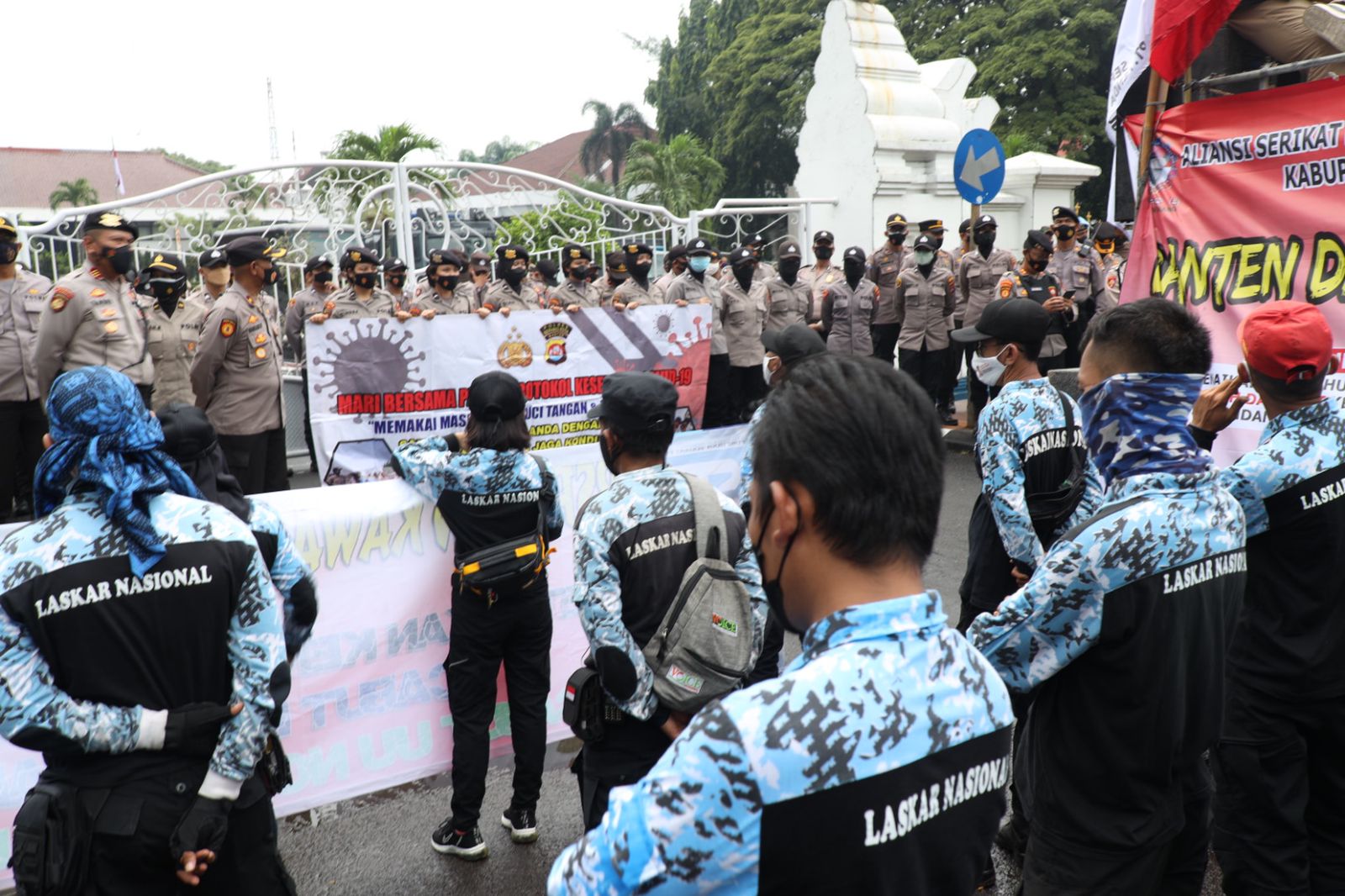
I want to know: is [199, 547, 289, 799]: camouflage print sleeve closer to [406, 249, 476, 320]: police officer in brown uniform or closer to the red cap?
the red cap

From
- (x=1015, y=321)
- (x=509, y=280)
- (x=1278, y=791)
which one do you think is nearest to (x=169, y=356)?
(x=509, y=280)

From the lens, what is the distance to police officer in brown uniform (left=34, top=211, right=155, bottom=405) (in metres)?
6.43

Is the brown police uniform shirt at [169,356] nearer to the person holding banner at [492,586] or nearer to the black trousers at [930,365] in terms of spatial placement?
the person holding banner at [492,586]

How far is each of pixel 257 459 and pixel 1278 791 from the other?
585 centimetres

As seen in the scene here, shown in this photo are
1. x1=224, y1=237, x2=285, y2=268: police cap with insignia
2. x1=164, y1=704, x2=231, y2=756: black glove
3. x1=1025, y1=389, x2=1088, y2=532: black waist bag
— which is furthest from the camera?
x1=224, y1=237, x2=285, y2=268: police cap with insignia

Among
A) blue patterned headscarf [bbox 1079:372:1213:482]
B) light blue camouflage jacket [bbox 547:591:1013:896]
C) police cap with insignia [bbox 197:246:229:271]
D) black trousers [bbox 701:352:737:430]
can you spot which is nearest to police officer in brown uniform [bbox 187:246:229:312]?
police cap with insignia [bbox 197:246:229:271]

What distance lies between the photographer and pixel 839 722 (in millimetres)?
1248

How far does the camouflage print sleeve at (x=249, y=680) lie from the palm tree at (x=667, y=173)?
30395mm

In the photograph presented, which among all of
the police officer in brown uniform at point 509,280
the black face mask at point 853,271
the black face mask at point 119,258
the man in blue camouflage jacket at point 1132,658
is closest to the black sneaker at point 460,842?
the man in blue camouflage jacket at point 1132,658

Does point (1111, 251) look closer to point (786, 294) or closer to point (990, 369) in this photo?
point (786, 294)

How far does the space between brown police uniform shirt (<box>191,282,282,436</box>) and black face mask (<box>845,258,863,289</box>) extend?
7033 millimetres

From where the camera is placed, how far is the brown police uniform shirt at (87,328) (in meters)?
6.43

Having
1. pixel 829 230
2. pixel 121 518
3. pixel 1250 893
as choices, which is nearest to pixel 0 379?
pixel 121 518

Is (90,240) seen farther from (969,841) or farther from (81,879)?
(969,841)
